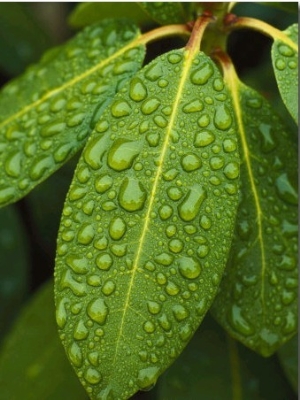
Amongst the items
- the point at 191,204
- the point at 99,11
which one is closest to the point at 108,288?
the point at 191,204

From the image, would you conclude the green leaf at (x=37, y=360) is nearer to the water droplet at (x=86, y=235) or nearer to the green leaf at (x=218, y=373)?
the green leaf at (x=218, y=373)

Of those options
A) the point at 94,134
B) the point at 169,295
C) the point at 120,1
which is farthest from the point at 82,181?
the point at 120,1

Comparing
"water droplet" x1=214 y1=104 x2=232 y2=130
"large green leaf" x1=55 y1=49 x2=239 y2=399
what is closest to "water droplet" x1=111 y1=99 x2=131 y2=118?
"large green leaf" x1=55 y1=49 x2=239 y2=399

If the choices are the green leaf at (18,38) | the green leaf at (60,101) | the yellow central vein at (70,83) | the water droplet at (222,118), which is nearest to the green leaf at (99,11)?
the green leaf at (60,101)

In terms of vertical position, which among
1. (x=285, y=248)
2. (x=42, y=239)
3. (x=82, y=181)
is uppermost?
(x=82, y=181)

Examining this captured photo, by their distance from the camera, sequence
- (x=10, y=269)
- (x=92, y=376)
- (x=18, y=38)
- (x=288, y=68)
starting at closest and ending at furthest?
(x=92, y=376) → (x=288, y=68) → (x=10, y=269) → (x=18, y=38)

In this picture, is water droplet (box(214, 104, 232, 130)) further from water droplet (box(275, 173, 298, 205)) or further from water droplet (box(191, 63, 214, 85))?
water droplet (box(275, 173, 298, 205))

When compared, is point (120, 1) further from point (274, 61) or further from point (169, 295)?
point (169, 295)

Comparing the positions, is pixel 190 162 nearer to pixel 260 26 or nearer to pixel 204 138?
pixel 204 138
